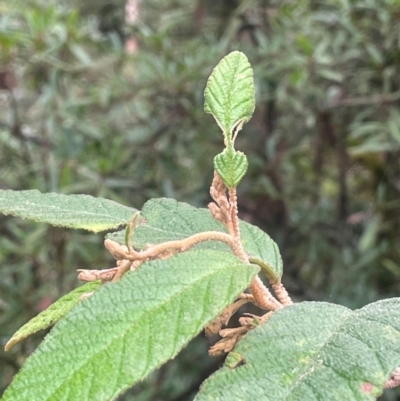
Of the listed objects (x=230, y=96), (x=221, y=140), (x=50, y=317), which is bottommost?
(x=221, y=140)

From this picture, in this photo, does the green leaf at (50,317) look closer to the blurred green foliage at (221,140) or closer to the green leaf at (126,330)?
the green leaf at (126,330)

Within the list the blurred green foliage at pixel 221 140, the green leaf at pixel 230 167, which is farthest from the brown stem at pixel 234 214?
the blurred green foliage at pixel 221 140

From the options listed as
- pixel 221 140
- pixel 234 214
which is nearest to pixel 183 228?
pixel 234 214

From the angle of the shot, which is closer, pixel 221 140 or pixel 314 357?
pixel 314 357

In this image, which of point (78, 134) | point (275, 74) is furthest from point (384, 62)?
point (78, 134)

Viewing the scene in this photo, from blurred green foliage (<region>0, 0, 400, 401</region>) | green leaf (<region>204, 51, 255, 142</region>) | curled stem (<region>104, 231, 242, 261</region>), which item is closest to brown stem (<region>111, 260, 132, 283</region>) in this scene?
curled stem (<region>104, 231, 242, 261</region>)

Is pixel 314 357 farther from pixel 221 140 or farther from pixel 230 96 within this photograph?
pixel 221 140

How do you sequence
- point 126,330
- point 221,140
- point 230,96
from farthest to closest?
point 221,140
point 230,96
point 126,330
